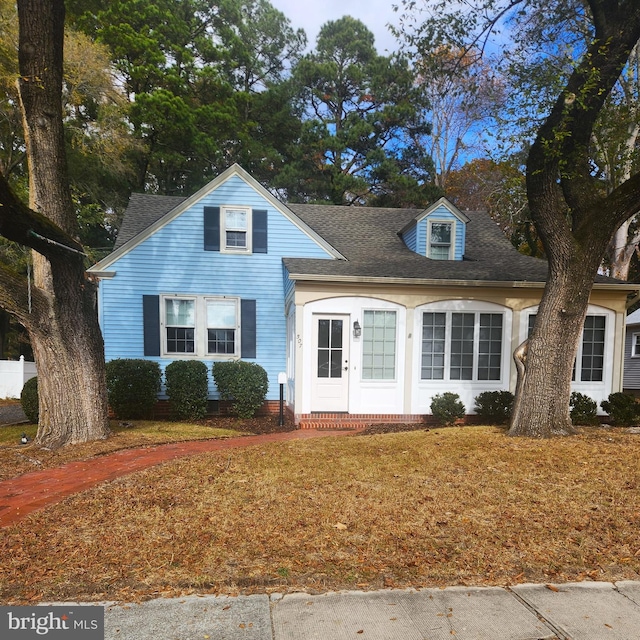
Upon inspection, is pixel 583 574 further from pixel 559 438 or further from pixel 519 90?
pixel 519 90

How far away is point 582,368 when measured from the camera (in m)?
9.66

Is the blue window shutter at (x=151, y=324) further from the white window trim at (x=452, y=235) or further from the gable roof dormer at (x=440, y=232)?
the white window trim at (x=452, y=235)

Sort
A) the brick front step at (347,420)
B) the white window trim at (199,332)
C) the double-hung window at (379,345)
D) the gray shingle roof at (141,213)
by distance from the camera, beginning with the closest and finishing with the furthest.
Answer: the brick front step at (347,420) < the double-hung window at (379,345) < the white window trim at (199,332) < the gray shingle roof at (141,213)

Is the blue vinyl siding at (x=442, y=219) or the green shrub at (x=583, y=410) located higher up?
the blue vinyl siding at (x=442, y=219)

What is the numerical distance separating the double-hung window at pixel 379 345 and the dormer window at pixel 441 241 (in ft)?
10.4

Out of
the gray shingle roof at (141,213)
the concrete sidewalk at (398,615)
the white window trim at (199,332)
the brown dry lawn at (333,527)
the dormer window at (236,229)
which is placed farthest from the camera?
the gray shingle roof at (141,213)

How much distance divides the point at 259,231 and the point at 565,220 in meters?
6.66

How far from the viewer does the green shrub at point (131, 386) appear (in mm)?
9625

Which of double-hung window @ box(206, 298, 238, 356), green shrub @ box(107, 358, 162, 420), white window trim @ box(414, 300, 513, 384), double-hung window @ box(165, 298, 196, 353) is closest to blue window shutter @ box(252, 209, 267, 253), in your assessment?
double-hung window @ box(206, 298, 238, 356)

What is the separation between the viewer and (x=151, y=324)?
10.3 meters

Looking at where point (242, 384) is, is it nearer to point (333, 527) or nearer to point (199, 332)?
point (199, 332)

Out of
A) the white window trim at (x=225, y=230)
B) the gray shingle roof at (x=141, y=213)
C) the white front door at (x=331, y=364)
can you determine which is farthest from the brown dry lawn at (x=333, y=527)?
the gray shingle roof at (x=141, y=213)

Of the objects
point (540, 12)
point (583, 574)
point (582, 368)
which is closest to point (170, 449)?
point (583, 574)

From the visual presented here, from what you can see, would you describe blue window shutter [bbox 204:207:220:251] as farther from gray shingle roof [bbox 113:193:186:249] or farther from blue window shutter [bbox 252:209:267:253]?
gray shingle roof [bbox 113:193:186:249]
